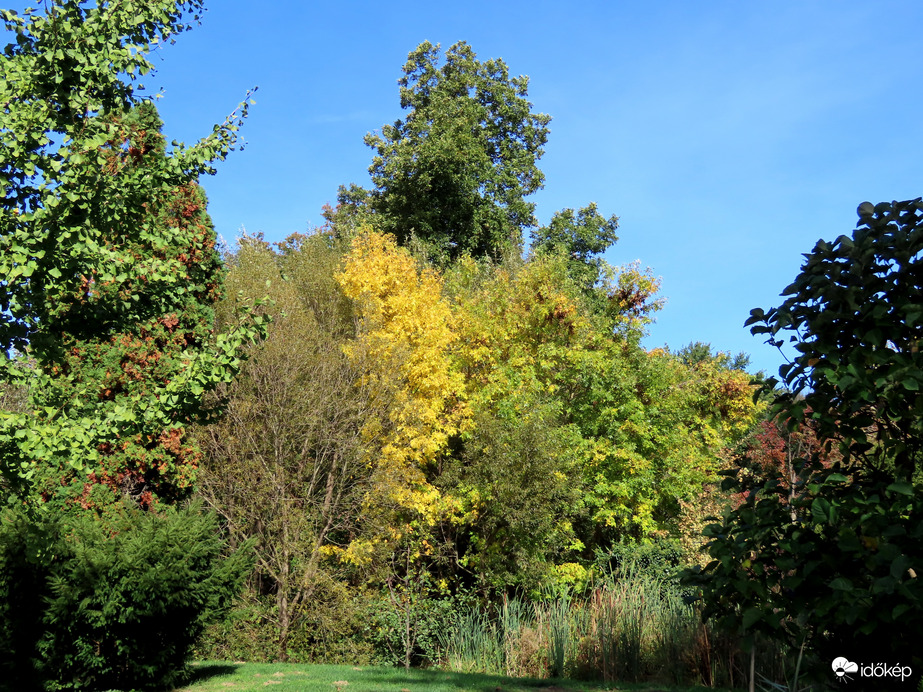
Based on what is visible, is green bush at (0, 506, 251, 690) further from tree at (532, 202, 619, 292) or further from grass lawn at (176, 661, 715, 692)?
tree at (532, 202, 619, 292)

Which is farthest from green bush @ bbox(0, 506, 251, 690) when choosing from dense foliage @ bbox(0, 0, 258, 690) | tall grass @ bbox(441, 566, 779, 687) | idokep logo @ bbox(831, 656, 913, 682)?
idokep logo @ bbox(831, 656, 913, 682)

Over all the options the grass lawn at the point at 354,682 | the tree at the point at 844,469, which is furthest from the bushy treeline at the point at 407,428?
the grass lawn at the point at 354,682

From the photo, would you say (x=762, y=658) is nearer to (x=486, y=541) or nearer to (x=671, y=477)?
(x=486, y=541)

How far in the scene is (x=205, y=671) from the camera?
1145cm

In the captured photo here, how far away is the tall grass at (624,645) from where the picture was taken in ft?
32.3

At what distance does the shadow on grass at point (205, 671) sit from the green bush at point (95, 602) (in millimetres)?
291

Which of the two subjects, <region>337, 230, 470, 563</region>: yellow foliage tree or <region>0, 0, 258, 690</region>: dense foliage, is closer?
<region>0, 0, 258, 690</region>: dense foliage

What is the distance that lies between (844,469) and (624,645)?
→ 7.00 m

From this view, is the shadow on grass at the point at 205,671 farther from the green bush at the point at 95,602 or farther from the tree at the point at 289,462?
the tree at the point at 289,462

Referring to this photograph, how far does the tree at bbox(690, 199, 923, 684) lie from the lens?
12.0 feet

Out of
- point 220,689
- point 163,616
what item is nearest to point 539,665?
point 220,689

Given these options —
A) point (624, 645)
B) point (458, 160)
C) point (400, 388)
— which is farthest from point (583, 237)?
point (624, 645)

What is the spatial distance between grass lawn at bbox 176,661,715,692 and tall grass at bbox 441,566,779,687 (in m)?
1.10

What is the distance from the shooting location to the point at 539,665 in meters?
11.1
